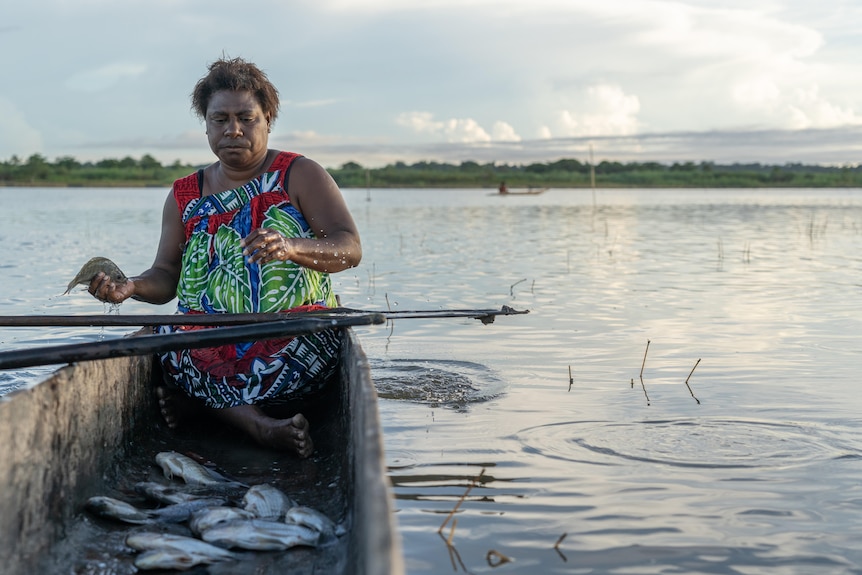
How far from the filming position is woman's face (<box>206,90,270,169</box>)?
163 inches

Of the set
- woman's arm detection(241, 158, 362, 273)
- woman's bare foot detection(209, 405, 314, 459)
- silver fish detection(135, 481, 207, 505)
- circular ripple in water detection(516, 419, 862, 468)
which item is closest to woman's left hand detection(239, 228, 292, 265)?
woman's arm detection(241, 158, 362, 273)

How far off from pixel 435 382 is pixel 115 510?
9.95 ft

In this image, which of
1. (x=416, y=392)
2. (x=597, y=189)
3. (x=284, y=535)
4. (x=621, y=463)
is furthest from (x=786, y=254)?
(x=597, y=189)

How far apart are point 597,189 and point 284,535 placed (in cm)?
Result: 6683

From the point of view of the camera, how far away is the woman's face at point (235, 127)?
414 centimetres

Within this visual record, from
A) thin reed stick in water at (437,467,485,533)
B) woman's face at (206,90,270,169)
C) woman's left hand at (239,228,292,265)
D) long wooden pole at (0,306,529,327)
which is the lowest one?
thin reed stick in water at (437,467,485,533)

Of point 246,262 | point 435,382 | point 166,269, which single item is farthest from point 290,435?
point 435,382

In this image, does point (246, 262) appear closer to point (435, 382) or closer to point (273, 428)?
point (273, 428)

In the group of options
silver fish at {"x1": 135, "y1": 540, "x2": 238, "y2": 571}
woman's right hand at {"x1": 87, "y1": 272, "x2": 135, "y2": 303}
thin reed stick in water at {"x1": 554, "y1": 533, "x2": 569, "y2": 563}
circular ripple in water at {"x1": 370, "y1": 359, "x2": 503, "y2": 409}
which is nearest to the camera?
silver fish at {"x1": 135, "y1": 540, "x2": 238, "y2": 571}

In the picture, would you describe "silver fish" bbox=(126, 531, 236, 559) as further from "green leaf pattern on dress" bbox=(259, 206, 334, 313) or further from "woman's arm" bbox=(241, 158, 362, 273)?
"green leaf pattern on dress" bbox=(259, 206, 334, 313)

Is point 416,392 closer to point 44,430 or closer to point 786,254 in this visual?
point 44,430

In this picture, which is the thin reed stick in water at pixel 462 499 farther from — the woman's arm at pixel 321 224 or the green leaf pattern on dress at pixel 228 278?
the green leaf pattern on dress at pixel 228 278

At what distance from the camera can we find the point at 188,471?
343cm

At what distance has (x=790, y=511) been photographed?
3496 millimetres
